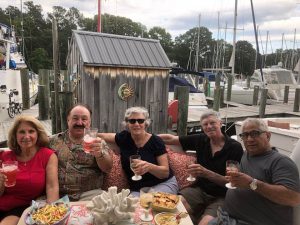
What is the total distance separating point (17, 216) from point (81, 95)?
367 centimetres

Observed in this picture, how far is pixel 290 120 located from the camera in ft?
21.7

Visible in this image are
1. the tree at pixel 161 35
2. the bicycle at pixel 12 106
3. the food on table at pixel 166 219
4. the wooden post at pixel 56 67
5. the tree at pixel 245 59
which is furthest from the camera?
the tree at pixel 161 35

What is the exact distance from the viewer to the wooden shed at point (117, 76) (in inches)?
224

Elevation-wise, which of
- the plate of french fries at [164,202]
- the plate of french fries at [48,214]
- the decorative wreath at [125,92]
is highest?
the decorative wreath at [125,92]

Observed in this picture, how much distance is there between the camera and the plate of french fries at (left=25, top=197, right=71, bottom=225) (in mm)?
1853

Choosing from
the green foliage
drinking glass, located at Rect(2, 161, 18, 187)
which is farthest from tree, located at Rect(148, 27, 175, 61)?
drinking glass, located at Rect(2, 161, 18, 187)

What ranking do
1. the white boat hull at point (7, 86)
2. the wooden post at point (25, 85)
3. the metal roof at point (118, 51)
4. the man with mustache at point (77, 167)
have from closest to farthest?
1. the man with mustache at point (77, 167)
2. the metal roof at point (118, 51)
3. the white boat hull at point (7, 86)
4. the wooden post at point (25, 85)

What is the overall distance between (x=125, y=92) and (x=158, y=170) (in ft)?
10.7

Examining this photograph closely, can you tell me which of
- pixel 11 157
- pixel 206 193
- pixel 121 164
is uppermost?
pixel 11 157

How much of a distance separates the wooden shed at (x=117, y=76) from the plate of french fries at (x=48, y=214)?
3.83 m

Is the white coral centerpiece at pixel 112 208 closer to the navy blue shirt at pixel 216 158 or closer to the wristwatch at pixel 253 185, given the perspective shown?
the wristwatch at pixel 253 185

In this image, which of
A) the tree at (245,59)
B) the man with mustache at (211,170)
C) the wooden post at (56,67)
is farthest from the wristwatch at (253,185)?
the tree at (245,59)

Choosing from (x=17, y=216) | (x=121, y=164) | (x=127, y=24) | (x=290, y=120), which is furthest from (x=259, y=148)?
(x=127, y=24)

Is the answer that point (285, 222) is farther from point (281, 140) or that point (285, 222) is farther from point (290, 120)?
point (290, 120)
